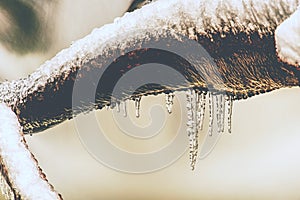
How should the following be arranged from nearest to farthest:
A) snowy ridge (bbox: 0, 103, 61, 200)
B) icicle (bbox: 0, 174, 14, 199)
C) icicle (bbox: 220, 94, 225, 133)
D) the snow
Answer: the snow → snowy ridge (bbox: 0, 103, 61, 200) → icicle (bbox: 0, 174, 14, 199) → icicle (bbox: 220, 94, 225, 133)

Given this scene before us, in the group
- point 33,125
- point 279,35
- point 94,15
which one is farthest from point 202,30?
point 33,125

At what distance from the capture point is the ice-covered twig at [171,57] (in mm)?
1203

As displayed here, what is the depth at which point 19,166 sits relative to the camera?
51.4 inches

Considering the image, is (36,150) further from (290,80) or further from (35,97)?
(290,80)

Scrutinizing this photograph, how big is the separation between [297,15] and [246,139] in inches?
20.3

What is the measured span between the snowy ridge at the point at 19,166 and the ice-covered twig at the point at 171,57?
11cm

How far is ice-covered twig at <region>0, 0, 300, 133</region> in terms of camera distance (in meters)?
1.20

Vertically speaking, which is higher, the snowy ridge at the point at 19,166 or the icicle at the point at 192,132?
the icicle at the point at 192,132

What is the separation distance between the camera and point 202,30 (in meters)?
1.25

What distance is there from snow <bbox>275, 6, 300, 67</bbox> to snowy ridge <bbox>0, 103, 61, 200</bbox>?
0.61 metres

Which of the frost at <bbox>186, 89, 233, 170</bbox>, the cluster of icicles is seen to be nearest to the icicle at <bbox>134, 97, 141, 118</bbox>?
the cluster of icicles

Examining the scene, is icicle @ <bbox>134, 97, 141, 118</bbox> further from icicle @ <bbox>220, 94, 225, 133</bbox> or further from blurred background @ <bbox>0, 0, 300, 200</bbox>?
icicle @ <bbox>220, 94, 225, 133</bbox>

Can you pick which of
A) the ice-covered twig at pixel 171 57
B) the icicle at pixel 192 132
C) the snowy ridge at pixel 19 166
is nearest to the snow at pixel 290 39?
the ice-covered twig at pixel 171 57

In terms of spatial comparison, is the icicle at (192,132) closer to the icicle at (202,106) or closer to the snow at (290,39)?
the icicle at (202,106)
